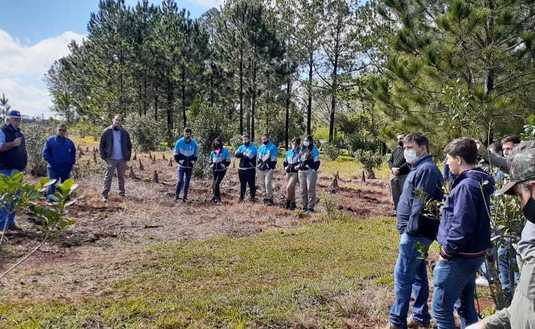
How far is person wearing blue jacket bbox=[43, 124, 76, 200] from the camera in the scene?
8906mm

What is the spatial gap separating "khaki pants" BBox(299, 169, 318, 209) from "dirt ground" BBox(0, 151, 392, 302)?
41cm

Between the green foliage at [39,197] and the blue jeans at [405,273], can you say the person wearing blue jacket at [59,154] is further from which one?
the green foliage at [39,197]

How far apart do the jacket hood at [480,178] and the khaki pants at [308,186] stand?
7.66 metres

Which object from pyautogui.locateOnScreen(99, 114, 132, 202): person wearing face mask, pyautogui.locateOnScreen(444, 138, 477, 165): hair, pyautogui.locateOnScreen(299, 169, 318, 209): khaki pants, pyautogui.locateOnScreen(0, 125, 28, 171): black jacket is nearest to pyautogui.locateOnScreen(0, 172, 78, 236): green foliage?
pyautogui.locateOnScreen(444, 138, 477, 165): hair

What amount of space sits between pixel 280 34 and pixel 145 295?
33.2 metres

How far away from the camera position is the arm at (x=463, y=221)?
3.16 metres

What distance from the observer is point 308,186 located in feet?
36.6

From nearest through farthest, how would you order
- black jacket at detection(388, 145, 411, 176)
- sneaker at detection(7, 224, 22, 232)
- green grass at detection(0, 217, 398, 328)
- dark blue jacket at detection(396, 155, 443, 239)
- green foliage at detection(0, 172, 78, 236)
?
1. green foliage at detection(0, 172, 78, 236)
2. dark blue jacket at detection(396, 155, 443, 239)
3. green grass at detection(0, 217, 398, 328)
4. sneaker at detection(7, 224, 22, 232)
5. black jacket at detection(388, 145, 411, 176)

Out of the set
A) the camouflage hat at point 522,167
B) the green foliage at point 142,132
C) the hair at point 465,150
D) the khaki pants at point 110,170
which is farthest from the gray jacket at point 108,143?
the green foliage at point 142,132

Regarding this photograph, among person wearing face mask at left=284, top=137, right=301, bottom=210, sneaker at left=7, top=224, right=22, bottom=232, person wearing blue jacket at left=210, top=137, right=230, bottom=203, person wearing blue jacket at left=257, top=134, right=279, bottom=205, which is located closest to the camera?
sneaker at left=7, top=224, right=22, bottom=232

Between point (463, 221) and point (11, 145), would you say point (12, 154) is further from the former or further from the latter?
point (463, 221)

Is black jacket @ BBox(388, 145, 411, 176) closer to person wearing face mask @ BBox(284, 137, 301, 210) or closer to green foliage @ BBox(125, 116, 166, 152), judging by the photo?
person wearing face mask @ BBox(284, 137, 301, 210)

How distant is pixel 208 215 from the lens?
33.3 ft

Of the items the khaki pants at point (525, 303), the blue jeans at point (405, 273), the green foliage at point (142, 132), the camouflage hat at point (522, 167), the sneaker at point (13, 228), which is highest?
the green foliage at point (142, 132)
